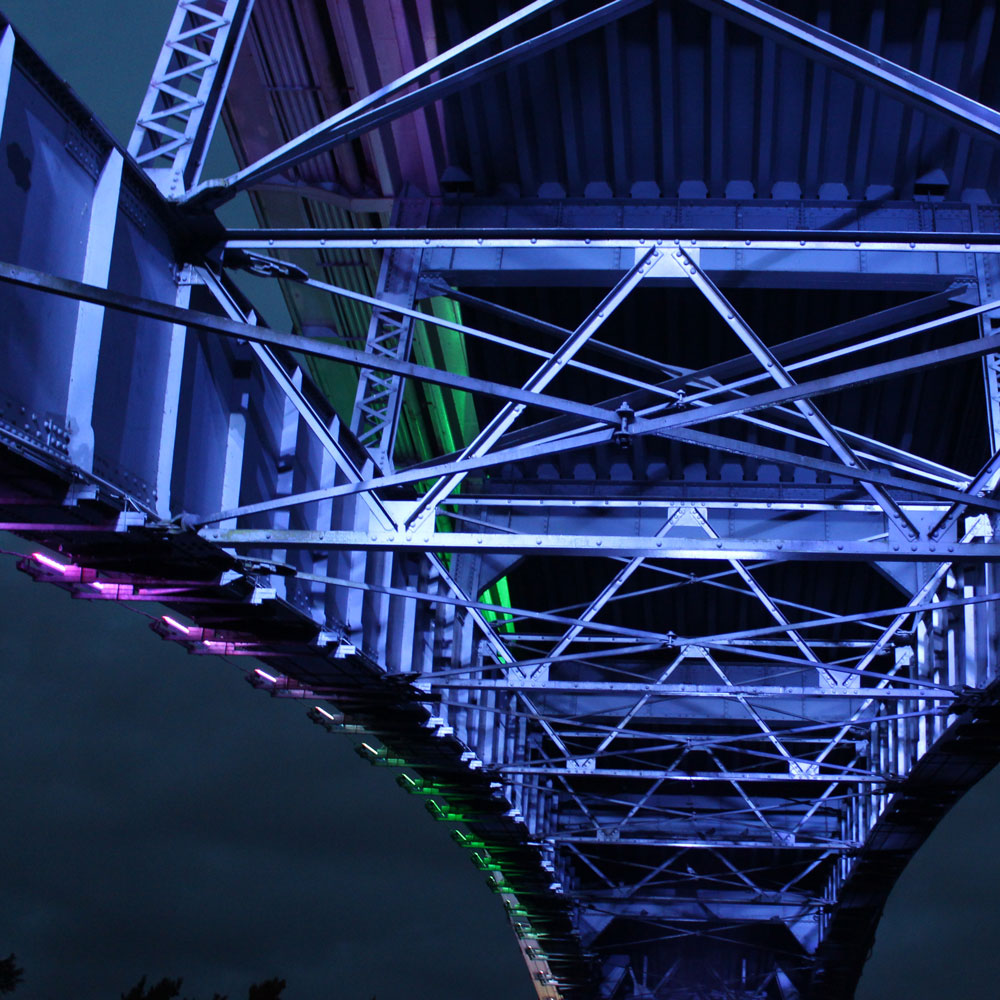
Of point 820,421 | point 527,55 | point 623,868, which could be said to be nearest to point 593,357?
point 527,55

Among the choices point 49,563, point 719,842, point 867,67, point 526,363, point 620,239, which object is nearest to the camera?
point 49,563

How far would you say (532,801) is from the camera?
3222cm

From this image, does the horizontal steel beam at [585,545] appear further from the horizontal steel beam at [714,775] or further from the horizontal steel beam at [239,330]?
the horizontal steel beam at [714,775]

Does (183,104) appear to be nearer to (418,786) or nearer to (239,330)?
(239,330)

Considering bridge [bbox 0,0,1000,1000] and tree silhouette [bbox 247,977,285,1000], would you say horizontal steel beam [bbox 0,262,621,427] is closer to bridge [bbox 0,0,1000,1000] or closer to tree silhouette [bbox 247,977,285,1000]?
bridge [bbox 0,0,1000,1000]

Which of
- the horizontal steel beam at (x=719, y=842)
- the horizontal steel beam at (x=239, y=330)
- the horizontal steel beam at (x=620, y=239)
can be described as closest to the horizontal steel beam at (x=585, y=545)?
the horizontal steel beam at (x=239, y=330)

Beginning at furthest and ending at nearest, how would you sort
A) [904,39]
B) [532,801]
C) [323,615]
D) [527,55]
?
[532,801] < [904,39] < [323,615] < [527,55]

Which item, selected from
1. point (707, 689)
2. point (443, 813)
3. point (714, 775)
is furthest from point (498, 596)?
point (707, 689)

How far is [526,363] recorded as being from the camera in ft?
73.4

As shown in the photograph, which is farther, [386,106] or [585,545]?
[386,106]

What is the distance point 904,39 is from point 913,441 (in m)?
8.65

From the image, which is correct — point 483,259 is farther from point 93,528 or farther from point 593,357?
point 93,528

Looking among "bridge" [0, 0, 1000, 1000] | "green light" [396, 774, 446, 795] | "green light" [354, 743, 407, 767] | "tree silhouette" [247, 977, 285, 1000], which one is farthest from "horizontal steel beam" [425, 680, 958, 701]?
"tree silhouette" [247, 977, 285, 1000]

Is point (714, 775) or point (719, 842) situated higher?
point (714, 775)
